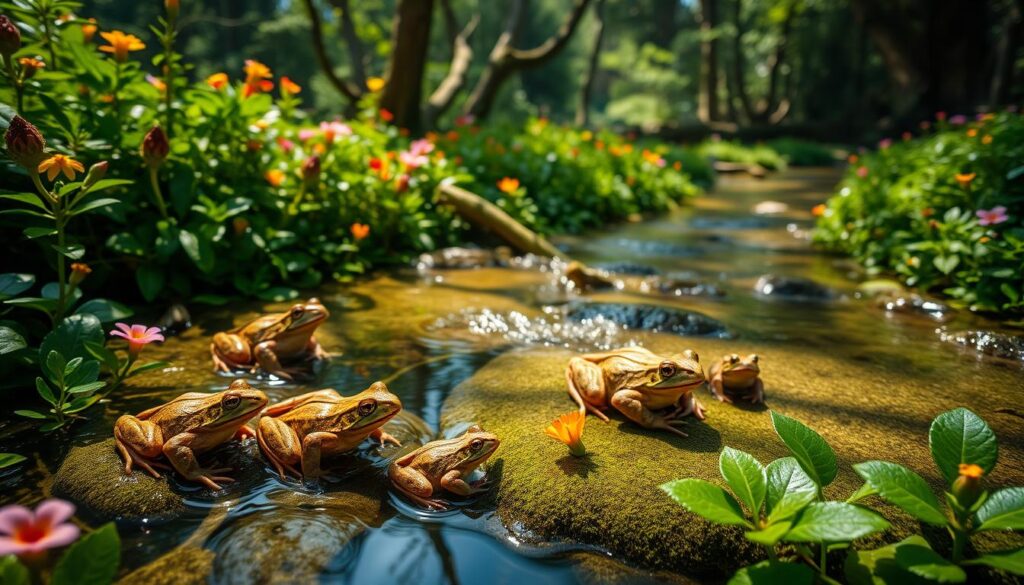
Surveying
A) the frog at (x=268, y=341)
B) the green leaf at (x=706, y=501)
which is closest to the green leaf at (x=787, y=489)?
the green leaf at (x=706, y=501)

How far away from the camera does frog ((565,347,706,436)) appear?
2541 mm

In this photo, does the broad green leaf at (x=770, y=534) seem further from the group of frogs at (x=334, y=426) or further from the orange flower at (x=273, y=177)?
the orange flower at (x=273, y=177)

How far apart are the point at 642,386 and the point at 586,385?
0.32 metres

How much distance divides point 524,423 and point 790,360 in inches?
77.6

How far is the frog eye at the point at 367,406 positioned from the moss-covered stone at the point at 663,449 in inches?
23.1

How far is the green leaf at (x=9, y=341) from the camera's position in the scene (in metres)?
2.53

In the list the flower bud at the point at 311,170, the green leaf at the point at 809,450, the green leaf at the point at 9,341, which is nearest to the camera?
the green leaf at the point at 809,450

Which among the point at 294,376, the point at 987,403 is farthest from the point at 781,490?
the point at 294,376

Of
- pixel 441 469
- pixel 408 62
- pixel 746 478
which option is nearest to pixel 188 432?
pixel 441 469

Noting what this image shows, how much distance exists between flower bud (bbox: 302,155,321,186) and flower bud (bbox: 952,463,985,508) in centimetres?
445

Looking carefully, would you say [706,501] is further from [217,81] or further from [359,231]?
[217,81]

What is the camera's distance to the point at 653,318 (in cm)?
439

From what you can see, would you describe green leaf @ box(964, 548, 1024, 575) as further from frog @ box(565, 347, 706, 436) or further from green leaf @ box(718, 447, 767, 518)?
frog @ box(565, 347, 706, 436)

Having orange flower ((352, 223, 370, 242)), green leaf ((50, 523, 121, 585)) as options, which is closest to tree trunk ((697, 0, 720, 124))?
orange flower ((352, 223, 370, 242))
